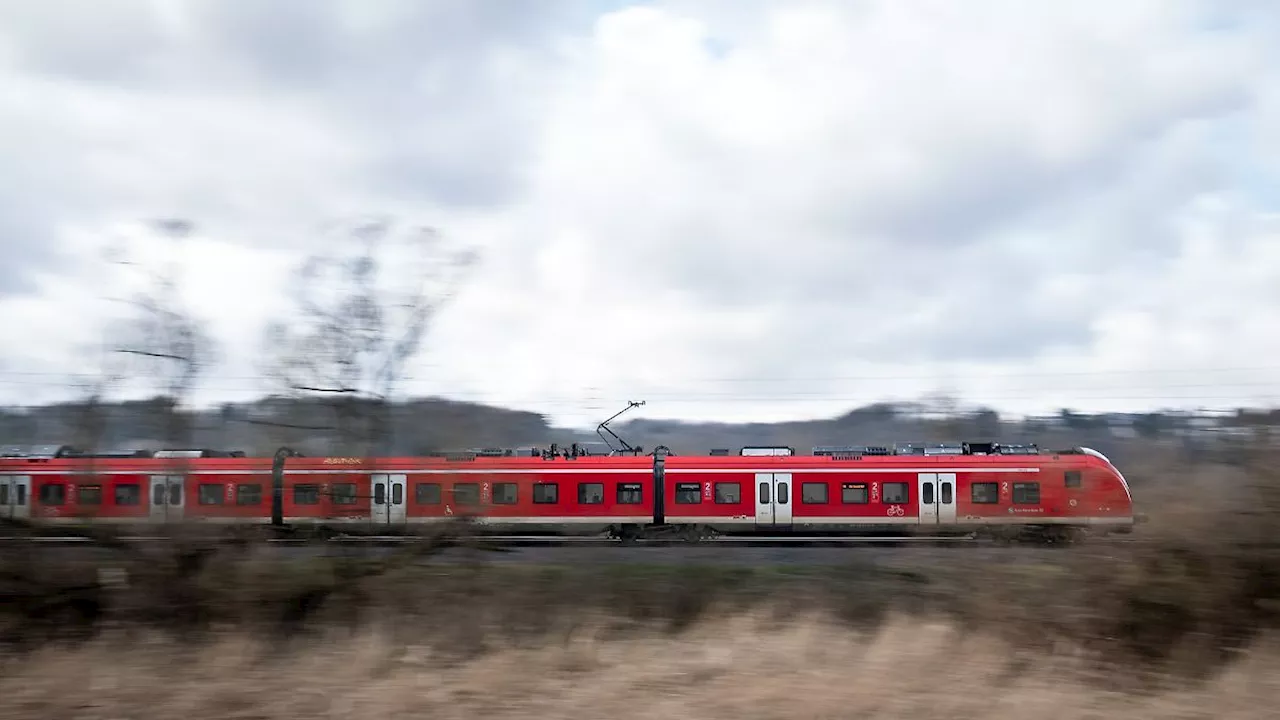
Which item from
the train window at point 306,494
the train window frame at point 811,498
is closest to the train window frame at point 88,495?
the train window at point 306,494

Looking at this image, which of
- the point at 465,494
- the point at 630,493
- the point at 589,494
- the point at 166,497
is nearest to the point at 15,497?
the point at 166,497

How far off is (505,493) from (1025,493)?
41.6 ft

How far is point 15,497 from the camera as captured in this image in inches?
412

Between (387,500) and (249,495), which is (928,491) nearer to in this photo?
(387,500)

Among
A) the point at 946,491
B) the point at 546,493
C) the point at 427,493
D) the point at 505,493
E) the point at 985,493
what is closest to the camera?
the point at 427,493

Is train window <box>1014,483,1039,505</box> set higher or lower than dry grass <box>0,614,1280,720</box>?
higher

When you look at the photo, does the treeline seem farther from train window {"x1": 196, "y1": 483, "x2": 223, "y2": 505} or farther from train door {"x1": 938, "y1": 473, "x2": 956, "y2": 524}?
train door {"x1": 938, "y1": 473, "x2": 956, "y2": 524}

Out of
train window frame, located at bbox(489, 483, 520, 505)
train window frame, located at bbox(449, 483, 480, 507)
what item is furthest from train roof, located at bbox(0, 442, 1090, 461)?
train window frame, located at bbox(449, 483, 480, 507)

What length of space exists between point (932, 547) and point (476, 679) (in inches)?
236

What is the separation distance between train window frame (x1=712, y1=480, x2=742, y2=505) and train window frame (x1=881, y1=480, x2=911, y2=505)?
145 inches

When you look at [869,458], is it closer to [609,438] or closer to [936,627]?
[609,438]

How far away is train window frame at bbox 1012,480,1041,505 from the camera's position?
23.3 meters

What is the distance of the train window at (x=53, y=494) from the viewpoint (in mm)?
10086

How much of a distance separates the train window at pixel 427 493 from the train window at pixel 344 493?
2.70 feet
